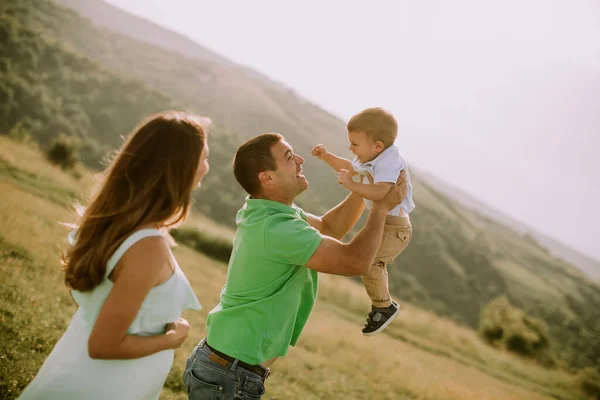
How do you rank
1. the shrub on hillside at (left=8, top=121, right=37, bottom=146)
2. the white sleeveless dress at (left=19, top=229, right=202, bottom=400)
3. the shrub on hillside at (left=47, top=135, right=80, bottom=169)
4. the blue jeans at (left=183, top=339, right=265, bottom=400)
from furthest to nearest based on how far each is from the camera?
the shrub on hillside at (left=8, top=121, right=37, bottom=146), the shrub on hillside at (left=47, top=135, right=80, bottom=169), the blue jeans at (left=183, top=339, right=265, bottom=400), the white sleeveless dress at (left=19, top=229, right=202, bottom=400)

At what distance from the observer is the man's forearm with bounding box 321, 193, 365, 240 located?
3.75 metres

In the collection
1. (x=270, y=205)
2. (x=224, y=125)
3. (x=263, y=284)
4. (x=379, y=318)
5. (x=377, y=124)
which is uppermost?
(x=377, y=124)

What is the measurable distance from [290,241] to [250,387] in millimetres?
995

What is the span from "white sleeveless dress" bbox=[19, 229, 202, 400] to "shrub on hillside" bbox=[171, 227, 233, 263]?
1768 cm

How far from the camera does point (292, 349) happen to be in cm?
962

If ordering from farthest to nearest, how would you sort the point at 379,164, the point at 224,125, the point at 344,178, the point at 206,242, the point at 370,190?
1. the point at 224,125
2. the point at 206,242
3. the point at 379,164
4. the point at 344,178
5. the point at 370,190

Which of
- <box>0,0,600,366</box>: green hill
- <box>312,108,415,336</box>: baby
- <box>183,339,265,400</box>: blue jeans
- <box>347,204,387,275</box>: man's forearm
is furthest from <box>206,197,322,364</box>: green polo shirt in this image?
<box>0,0,600,366</box>: green hill

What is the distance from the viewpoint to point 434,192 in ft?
424

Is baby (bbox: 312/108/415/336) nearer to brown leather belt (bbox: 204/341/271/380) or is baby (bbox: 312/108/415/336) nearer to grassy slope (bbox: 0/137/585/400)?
brown leather belt (bbox: 204/341/271/380)

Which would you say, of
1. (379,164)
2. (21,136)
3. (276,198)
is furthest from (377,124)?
(21,136)

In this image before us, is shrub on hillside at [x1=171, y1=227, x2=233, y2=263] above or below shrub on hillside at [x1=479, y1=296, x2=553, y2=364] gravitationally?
above

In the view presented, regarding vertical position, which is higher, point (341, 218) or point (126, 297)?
point (341, 218)

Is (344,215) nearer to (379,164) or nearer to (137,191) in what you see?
(379,164)

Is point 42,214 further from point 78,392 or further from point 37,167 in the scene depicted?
point 78,392
